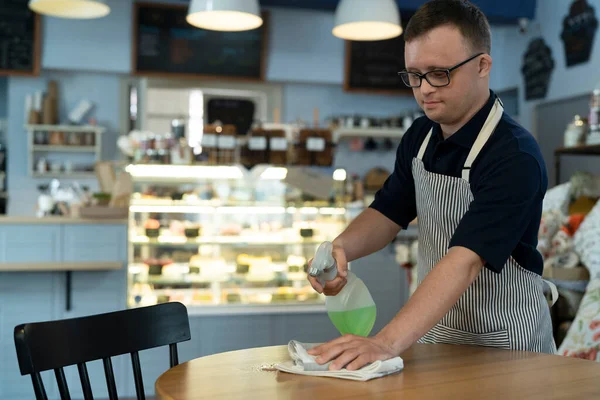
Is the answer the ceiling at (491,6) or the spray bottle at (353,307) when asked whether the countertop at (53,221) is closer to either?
the ceiling at (491,6)

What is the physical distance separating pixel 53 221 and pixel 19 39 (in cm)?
294

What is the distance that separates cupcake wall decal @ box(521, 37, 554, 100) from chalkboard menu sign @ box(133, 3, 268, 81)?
2675mm

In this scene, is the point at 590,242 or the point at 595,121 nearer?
the point at 590,242

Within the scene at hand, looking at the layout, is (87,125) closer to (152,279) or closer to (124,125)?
(124,125)

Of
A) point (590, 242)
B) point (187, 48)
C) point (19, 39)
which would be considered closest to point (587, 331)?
point (590, 242)

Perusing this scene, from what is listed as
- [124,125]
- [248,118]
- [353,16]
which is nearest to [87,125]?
[124,125]

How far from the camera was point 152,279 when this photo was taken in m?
4.51

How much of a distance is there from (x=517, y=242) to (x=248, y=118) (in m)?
5.74

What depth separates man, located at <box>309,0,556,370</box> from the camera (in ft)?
4.71

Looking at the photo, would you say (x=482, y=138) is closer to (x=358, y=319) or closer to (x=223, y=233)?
(x=358, y=319)

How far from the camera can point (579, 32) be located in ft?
19.7

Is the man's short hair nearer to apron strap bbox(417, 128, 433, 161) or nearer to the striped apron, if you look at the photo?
the striped apron

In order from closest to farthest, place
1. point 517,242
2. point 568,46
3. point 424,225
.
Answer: point 517,242
point 424,225
point 568,46

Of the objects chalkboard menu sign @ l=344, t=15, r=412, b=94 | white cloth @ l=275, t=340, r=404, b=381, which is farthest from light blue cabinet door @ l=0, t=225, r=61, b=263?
chalkboard menu sign @ l=344, t=15, r=412, b=94
